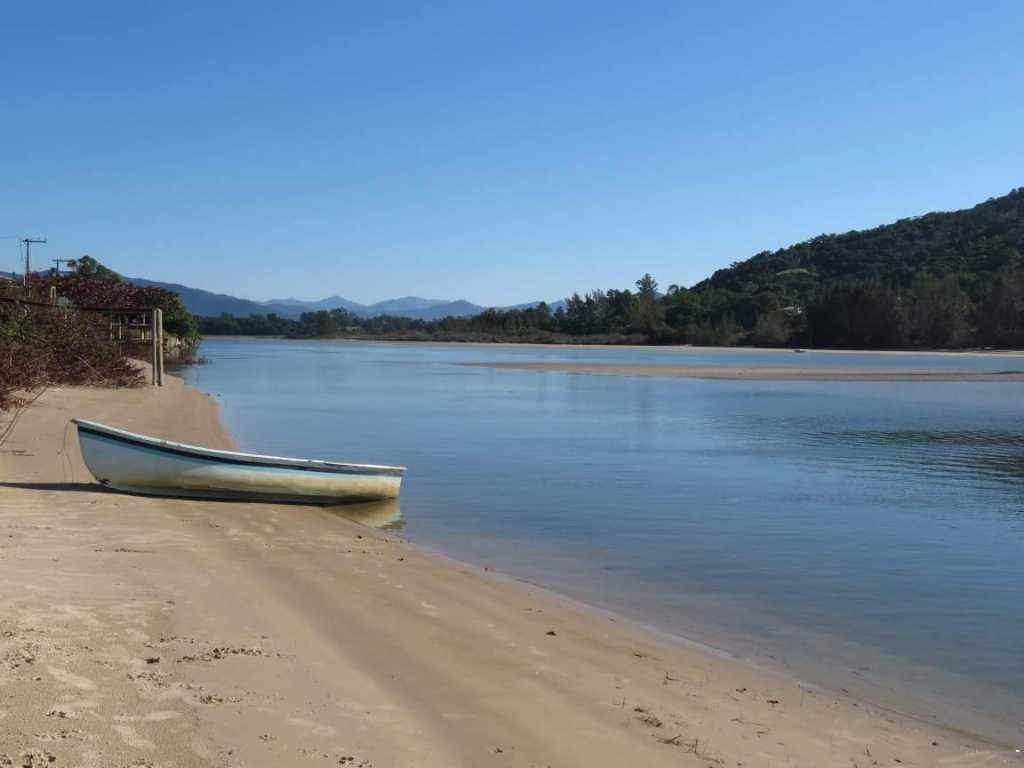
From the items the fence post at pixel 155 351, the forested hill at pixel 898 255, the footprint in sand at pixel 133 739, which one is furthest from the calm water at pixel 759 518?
the forested hill at pixel 898 255

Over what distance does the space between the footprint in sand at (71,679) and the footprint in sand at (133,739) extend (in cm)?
55

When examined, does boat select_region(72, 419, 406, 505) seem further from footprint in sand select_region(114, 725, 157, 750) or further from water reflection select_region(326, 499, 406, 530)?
footprint in sand select_region(114, 725, 157, 750)

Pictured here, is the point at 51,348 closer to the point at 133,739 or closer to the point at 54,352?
the point at 54,352

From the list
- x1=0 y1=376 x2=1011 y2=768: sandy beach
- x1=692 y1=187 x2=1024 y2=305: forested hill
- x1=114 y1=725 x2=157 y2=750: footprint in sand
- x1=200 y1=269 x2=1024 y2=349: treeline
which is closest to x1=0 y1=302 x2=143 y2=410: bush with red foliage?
x1=0 y1=376 x2=1011 y2=768: sandy beach

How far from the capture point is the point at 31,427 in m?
16.4

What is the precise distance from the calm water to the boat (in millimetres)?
1432

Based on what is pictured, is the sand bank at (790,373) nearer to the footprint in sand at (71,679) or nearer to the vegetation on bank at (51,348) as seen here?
the vegetation on bank at (51,348)

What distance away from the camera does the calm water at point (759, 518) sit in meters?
7.41

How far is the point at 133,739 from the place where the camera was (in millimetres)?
4289

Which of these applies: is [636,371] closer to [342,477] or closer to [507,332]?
[342,477]

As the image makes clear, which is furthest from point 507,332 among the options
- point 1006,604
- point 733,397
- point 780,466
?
point 1006,604

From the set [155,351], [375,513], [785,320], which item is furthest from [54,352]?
[785,320]

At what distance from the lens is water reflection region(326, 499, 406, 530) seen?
38.4ft

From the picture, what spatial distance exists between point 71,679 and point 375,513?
24.3 ft
